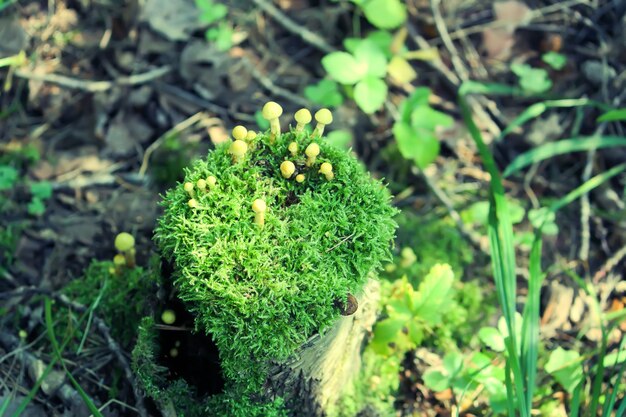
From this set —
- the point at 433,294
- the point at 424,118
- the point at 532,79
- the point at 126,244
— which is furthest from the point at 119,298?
the point at 532,79

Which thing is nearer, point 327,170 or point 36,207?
point 327,170

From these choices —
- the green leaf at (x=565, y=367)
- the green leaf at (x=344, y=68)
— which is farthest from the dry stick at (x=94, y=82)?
the green leaf at (x=565, y=367)

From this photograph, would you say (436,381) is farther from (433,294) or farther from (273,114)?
Result: (273,114)

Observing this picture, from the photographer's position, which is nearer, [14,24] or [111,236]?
[111,236]

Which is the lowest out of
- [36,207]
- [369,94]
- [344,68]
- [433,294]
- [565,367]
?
[565,367]

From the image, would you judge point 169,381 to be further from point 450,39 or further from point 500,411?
point 450,39

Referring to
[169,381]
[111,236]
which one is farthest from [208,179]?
[111,236]
